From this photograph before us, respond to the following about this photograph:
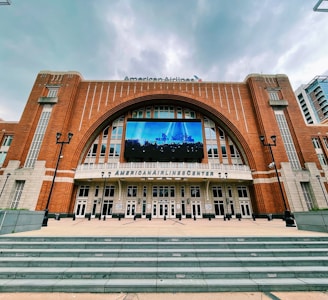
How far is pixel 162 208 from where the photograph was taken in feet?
81.0

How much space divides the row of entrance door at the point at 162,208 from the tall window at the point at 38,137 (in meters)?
9.90

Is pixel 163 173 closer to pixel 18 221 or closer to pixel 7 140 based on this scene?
pixel 18 221

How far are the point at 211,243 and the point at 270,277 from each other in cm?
203

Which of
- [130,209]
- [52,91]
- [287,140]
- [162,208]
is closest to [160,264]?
[162,208]

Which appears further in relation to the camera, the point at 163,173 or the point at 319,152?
the point at 319,152


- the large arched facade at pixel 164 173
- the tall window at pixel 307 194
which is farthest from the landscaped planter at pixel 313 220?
the tall window at pixel 307 194

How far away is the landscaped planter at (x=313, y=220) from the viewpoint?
849cm

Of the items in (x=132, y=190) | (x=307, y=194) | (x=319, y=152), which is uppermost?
(x=319, y=152)

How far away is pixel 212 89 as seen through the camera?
30578 millimetres

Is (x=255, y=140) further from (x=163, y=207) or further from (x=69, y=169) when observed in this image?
(x=69, y=169)

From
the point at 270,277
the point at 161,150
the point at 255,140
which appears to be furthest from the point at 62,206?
the point at 255,140

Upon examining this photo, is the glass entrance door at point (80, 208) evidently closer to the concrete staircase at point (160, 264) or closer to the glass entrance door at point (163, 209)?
the glass entrance door at point (163, 209)

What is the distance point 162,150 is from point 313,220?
67.5 ft

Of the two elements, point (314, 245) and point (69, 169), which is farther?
point (69, 169)
